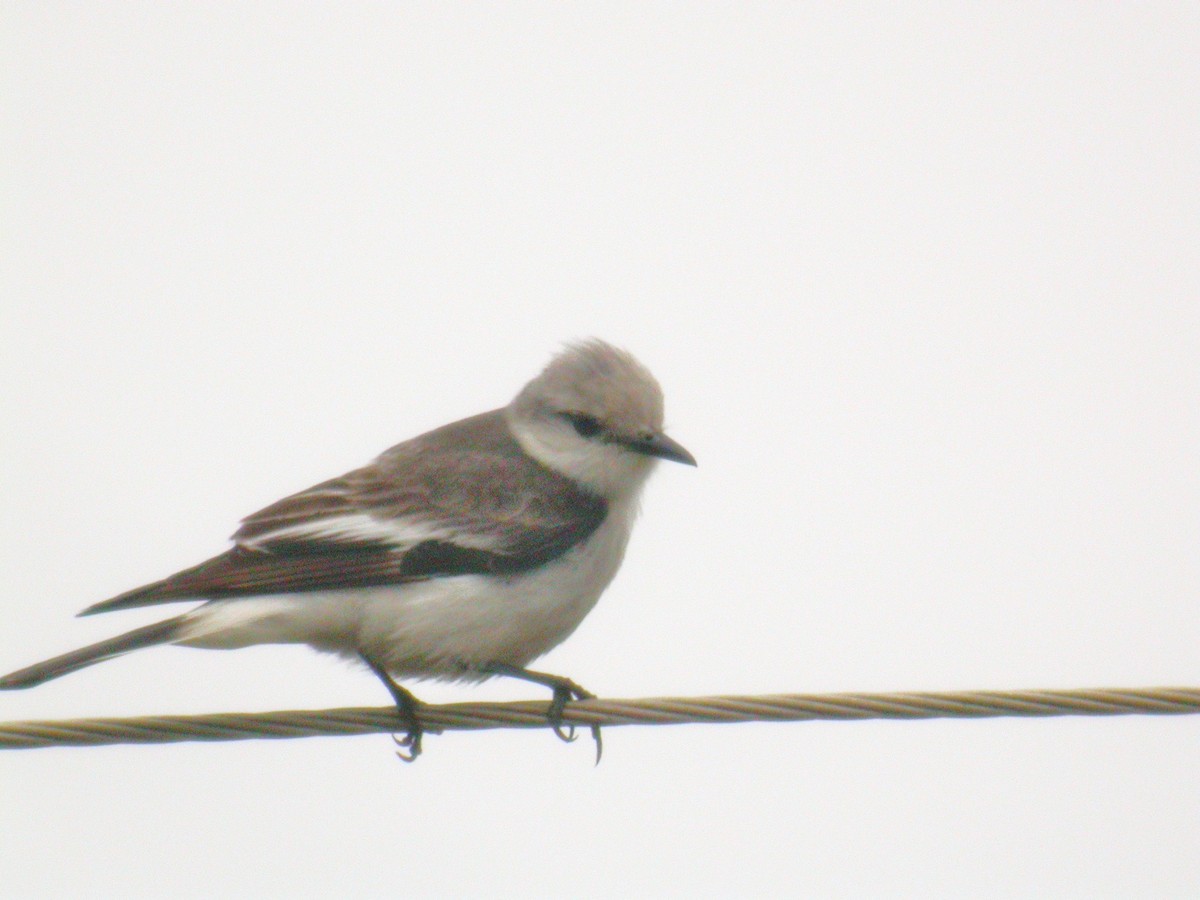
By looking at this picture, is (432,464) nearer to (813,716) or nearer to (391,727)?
(391,727)

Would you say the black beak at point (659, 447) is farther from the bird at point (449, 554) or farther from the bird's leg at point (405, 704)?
the bird's leg at point (405, 704)

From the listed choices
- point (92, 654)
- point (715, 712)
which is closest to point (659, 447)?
point (715, 712)

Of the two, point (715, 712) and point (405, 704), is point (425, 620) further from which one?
point (715, 712)

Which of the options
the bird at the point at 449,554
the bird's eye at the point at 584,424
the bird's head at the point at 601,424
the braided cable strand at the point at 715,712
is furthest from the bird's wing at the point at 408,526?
the braided cable strand at the point at 715,712

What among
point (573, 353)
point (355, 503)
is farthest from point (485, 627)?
point (573, 353)

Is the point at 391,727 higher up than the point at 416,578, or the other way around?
the point at 416,578

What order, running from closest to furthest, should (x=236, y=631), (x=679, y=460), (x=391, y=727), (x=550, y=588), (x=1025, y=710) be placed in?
(x=1025, y=710)
(x=391, y=727)
(x=236, y=631)
(x=550, y=588)
(x=679, y=460)
